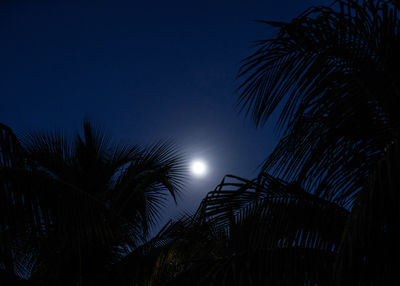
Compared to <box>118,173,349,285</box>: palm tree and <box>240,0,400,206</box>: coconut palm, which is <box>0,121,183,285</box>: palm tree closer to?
<box>118,173,349,285</box>: palm tree

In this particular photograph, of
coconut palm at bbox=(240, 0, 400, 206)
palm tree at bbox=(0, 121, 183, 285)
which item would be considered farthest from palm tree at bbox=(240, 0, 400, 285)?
palm tree at bbox=(0, 121, 183, 285)

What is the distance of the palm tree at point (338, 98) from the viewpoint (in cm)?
166

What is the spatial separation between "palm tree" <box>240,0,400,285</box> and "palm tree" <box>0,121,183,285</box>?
165 cm

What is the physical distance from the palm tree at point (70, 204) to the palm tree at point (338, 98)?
165 cm

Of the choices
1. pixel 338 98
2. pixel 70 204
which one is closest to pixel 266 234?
pixel 338 98

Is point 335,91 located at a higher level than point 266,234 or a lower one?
higher

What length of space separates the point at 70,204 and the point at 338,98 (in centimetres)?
219

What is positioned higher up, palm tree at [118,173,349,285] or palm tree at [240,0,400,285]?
palm tree at [240,0,400,285]

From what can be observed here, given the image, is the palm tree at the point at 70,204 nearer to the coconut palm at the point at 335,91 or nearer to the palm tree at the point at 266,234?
the palm tree at the point at 266,234

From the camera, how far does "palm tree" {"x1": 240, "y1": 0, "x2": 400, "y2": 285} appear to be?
1660 mm

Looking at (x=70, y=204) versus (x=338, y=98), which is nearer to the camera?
(x=338, y=98)

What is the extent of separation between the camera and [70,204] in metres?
2.50

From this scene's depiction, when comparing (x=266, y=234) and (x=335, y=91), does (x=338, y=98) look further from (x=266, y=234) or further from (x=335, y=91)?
(x=266, y=234)

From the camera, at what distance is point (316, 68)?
1.96 metres
